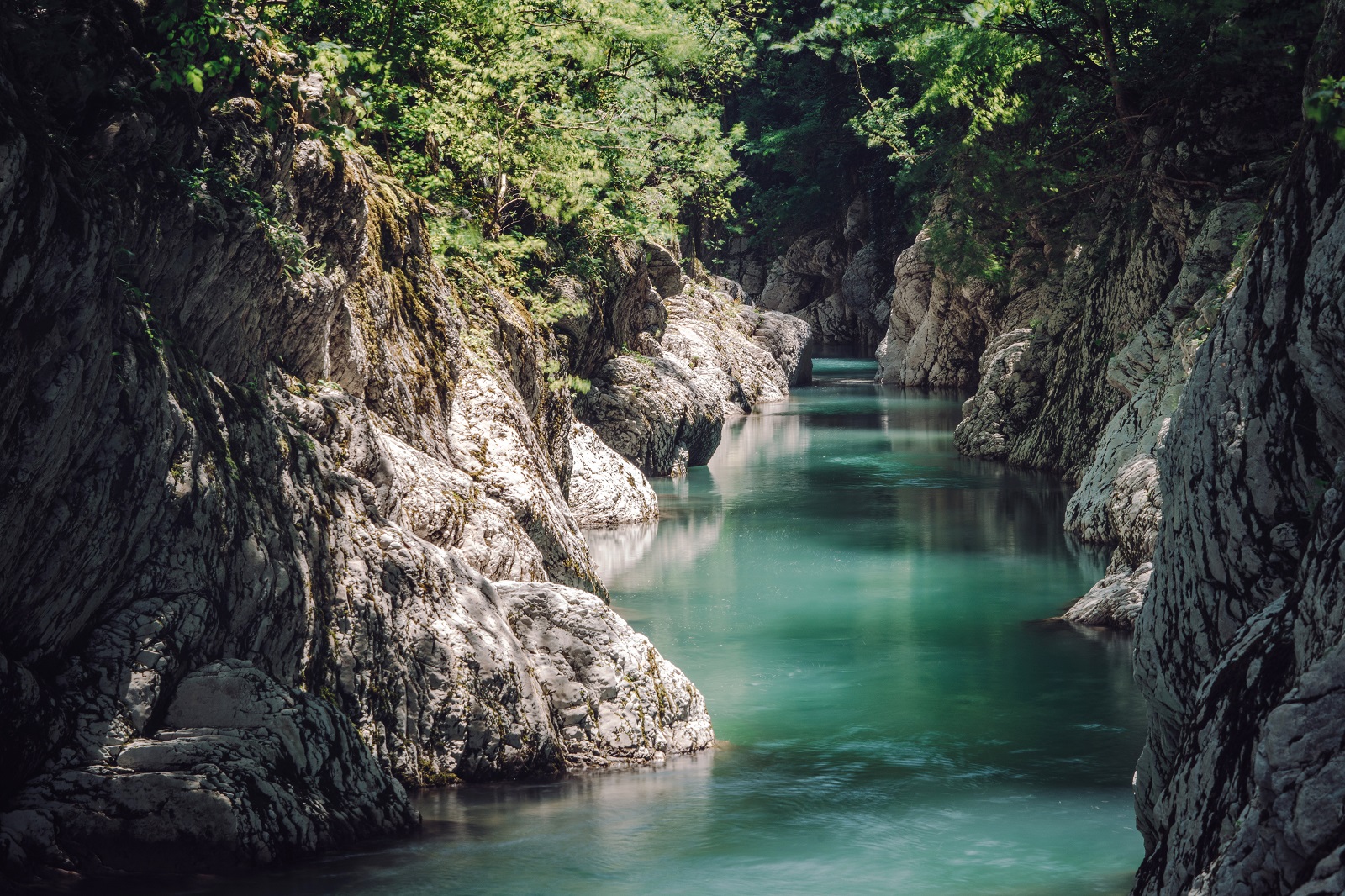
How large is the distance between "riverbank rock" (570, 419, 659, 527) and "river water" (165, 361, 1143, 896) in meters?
0.36

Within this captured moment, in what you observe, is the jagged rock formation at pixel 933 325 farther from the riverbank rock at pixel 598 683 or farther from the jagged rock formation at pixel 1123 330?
the riverbank rock at pixel 598 683

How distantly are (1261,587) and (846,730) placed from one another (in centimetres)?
530

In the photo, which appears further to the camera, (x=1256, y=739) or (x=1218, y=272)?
(x=1218, y=272)

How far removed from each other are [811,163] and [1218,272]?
1684 inches

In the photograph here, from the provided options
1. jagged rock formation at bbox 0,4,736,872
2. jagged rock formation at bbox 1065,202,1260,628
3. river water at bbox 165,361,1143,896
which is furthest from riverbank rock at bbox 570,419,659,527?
jagged rock formation at bbox 0,4,736,872

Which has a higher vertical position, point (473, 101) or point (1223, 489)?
point (473, 101)

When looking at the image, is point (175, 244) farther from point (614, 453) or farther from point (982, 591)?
point (614, 453)

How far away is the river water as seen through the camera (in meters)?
6.56

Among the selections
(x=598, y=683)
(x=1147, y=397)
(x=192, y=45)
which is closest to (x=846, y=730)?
(x=598, y=683)

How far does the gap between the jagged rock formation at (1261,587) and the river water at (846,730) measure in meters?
1.58

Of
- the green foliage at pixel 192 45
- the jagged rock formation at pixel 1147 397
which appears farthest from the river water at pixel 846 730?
the green foliage at pixel 192 45

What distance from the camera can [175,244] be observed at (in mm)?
7242

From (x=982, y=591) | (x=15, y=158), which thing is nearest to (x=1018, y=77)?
(x=982, y=591)

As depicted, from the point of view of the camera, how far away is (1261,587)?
218 inches
